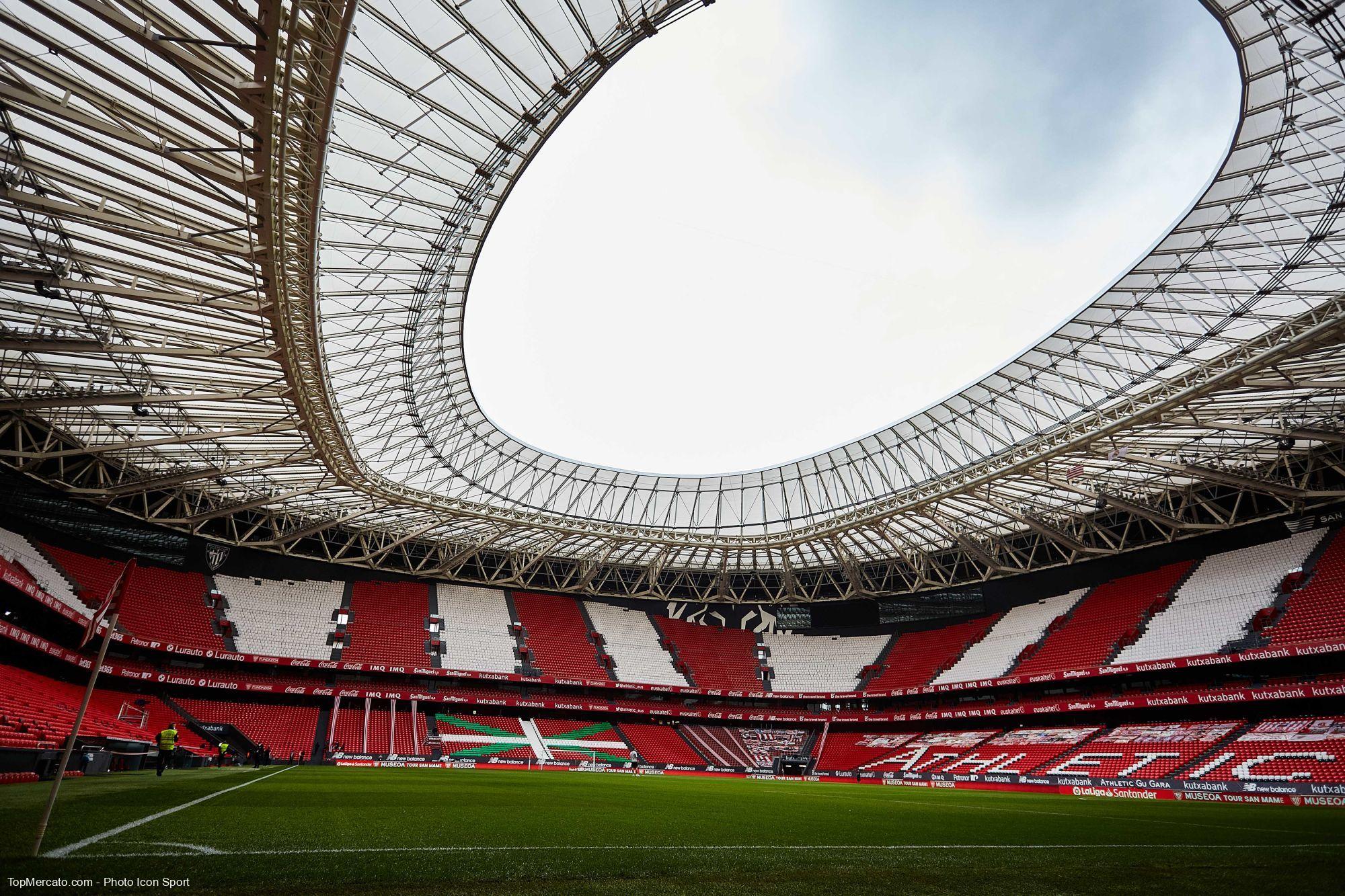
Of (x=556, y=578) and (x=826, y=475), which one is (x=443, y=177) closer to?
(x=826, y=475)

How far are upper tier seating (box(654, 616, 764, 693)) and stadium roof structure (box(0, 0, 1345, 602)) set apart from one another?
13.1 meters

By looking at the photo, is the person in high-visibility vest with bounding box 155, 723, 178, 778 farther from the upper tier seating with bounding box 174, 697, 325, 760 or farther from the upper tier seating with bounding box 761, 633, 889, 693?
the upper tier seating with bounding box 761, 633, 889, 693

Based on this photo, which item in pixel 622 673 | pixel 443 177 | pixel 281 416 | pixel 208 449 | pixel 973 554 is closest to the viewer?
pixel 443 177

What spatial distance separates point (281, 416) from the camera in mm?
28141

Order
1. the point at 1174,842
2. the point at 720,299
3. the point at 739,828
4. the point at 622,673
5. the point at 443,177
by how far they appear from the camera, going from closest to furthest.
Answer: the point at 1174,842 → the point at 739,828 → the point at 443,177 → the point at 720,299 → the point at 622,673

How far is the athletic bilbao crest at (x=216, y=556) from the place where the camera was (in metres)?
44.2

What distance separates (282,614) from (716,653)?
2927 cm

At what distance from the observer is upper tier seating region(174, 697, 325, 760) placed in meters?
37.3

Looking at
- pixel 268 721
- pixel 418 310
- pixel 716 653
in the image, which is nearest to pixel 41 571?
pixel 268 721

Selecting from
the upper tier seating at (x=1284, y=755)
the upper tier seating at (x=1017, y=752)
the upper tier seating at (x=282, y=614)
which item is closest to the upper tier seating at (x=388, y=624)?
the upper tier seating at (x=282, y=614)

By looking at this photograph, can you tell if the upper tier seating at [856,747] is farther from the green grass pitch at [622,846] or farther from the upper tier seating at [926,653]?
the green grass pitch at [622,846]

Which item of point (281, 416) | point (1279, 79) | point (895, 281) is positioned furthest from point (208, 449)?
point (1279, 79)

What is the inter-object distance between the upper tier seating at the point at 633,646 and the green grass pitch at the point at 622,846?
112 ft

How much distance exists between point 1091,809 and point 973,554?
Answer: 28093 mm
